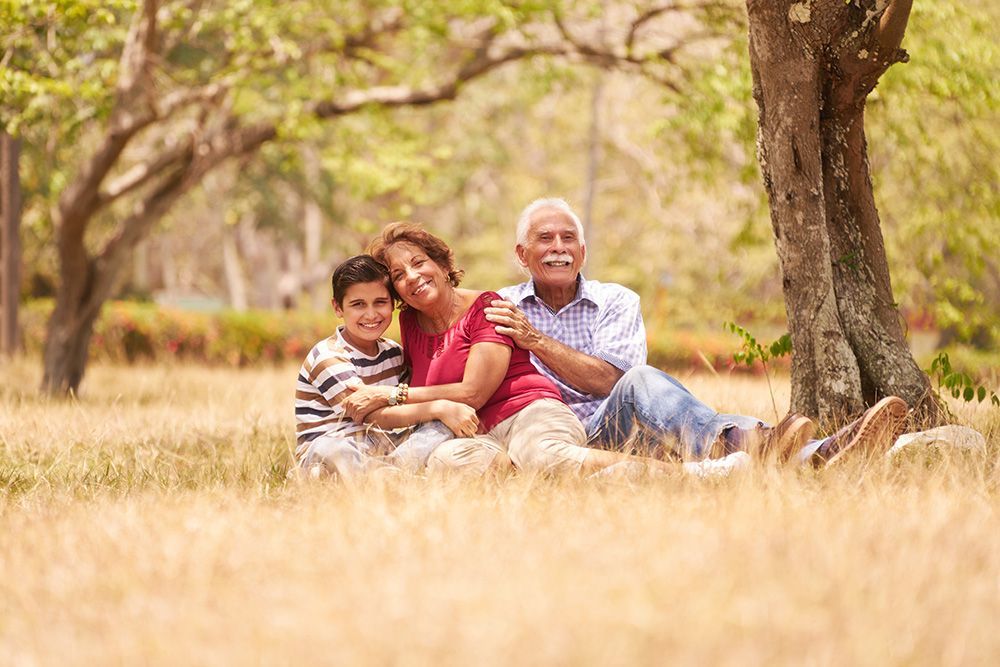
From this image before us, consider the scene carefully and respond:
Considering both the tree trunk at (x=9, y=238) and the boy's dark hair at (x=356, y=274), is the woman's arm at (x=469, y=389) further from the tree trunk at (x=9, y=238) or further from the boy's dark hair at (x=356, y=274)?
the tree trunk at (x=9, y=238)

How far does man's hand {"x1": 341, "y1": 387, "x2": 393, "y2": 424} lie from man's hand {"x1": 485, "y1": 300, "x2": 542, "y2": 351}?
1.95 feet

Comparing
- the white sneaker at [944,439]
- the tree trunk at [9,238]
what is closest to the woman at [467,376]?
the white sneaker at [944,439]

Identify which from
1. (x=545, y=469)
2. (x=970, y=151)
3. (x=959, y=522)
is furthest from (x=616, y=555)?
(x=970, y=151)

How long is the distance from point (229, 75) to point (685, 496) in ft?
22.8

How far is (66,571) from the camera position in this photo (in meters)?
3.26

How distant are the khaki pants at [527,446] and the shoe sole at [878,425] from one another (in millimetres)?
1116

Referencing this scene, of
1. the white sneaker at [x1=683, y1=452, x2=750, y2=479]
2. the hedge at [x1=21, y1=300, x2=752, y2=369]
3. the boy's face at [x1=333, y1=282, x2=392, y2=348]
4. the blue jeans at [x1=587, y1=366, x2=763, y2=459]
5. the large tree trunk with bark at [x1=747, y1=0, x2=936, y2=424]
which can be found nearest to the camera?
the white sneaker at [x1=683, y1=452, x2=750, y2=479]

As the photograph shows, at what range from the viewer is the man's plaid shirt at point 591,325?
5375 millimetres

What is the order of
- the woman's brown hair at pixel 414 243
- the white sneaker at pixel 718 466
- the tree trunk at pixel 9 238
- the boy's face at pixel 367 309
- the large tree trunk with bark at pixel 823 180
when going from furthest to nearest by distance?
the tree trunk at pixel 9 238, the large tree trunk with bark at pixel 823 180, the woman's brown hair at pixel 414 243, the boy's face at pixel 367 309, the white sneaker at pixel 718 466

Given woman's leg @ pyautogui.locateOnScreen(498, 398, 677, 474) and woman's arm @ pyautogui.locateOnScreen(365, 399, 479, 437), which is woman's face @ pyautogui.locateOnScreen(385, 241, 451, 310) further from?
woman's leg @ pyautogui.locateOnScreen(498, 398, 677, 474)

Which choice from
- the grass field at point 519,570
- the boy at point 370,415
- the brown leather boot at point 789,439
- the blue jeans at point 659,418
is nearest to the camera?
the grass field at point 519,570

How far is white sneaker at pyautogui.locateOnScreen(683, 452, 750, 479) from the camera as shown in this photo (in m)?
4.36

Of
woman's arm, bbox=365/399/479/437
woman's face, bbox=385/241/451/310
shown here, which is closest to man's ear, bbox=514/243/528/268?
woman's face, bbox=385/241/451/310

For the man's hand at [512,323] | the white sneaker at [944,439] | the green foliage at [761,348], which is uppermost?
the man's hand at [512,323]
